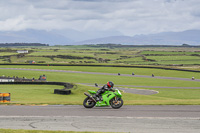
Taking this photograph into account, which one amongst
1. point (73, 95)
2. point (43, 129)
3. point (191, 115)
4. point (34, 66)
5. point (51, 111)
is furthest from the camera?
point (34, 66)

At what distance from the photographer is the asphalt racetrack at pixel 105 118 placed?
48.5ft

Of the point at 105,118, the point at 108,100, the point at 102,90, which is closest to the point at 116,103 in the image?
the point at 108,100

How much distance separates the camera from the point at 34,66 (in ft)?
332

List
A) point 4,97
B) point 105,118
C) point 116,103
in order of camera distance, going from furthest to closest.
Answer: point 4,97 < point 116,103 < point 105,118

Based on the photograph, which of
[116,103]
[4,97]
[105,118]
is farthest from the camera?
[4,97]

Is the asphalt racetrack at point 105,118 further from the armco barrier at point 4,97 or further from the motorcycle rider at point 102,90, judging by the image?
the armco barrier at point 4,97

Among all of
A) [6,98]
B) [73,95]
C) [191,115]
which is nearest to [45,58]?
[73,95]

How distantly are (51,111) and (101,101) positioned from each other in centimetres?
335

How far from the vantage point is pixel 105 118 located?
17.0 meters

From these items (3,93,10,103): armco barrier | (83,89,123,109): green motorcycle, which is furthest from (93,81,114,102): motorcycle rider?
(3,93,10,103): armco barrier

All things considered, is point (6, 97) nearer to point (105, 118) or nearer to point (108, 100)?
point (108, 100)

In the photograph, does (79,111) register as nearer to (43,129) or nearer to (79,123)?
(79,123)

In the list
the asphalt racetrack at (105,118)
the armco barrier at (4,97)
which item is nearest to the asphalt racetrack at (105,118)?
the asphalt racetrack at (105,118)

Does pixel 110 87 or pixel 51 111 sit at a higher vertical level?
pixel 110 87
